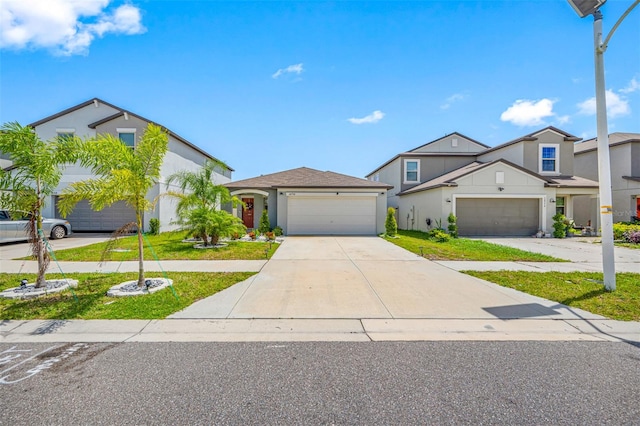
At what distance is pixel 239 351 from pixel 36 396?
1864mm

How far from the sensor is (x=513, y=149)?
63.0 ft

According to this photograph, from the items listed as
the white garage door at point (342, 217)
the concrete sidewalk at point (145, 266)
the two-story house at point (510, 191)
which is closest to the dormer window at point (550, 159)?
the two-story house at point (510, 191)

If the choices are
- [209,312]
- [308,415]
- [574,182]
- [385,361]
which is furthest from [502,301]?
[574,182]

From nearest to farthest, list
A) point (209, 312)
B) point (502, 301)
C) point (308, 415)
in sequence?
1. point (308, 415)
2. point (209, 312)
3. point (502, 301)

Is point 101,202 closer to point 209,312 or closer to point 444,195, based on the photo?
point 209,312

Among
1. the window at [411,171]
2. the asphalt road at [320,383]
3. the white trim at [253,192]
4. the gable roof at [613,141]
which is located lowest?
the asphalt road at [320,383]

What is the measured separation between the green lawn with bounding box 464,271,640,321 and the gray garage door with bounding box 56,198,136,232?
17.6 metres

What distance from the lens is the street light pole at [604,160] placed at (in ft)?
19.9

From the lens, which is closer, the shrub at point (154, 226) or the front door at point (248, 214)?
the shrub at point (154, 226)

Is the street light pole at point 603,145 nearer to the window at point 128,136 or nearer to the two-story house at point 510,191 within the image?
the two-story house at point 510,191

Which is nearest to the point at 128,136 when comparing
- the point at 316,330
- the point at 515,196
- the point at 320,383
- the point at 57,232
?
the point at 57,232

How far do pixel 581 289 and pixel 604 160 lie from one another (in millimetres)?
2676

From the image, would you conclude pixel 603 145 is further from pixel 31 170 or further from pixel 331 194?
pixel 331 194

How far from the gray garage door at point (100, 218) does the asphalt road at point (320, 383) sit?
15.2 m
